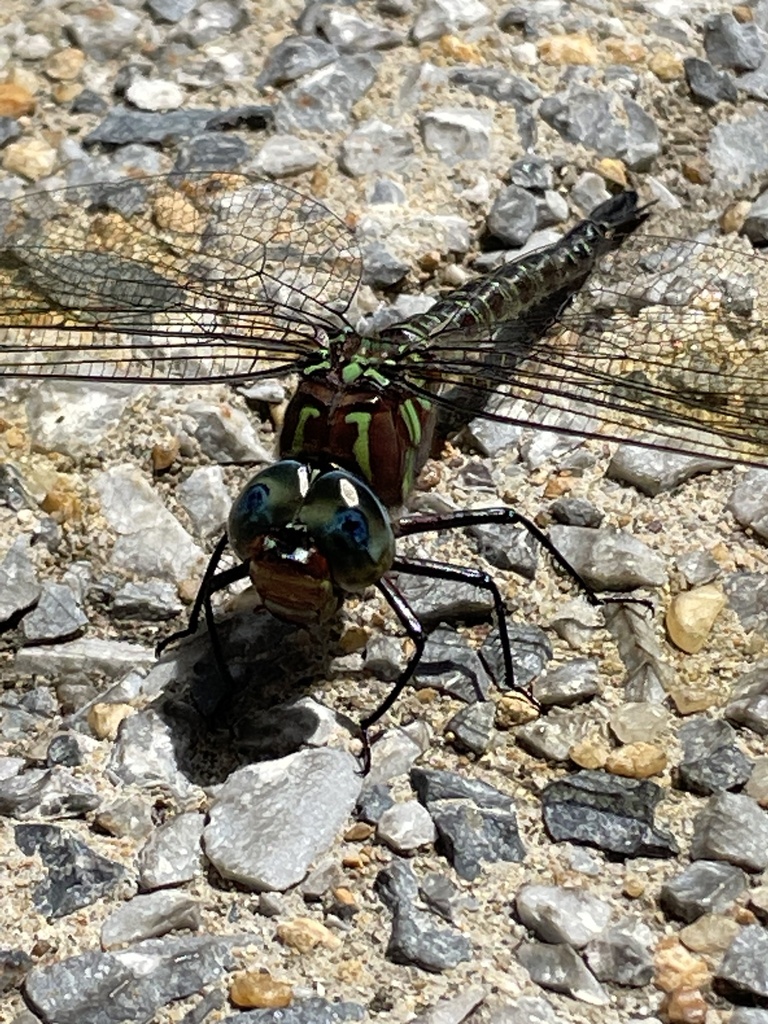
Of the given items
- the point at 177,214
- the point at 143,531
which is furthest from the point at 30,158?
the point at 143,531

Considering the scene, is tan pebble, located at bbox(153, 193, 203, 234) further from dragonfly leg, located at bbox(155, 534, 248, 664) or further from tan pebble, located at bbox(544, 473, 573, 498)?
tan pebble, located at bbox(544, 473, 573, 498)

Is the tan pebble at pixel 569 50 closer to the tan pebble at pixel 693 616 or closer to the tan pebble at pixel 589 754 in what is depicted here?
the tan pebble at pixel 693 616

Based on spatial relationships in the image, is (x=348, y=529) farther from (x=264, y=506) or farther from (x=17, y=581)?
(x=17, y=581)

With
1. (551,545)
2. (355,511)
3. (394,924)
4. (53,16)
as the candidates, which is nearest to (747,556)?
(551,545)

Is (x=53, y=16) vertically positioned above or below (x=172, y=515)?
above

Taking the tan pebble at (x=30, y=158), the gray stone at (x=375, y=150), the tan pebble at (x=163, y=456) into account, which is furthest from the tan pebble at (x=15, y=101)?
the tan pebble at (x=163, y=456)

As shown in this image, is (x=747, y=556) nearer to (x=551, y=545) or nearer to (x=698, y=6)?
(x=551, y=545)

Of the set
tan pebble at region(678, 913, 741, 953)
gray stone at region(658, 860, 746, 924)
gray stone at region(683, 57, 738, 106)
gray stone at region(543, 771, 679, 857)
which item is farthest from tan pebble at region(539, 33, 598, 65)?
tan pebble at region(678, 913, 741, 953)
